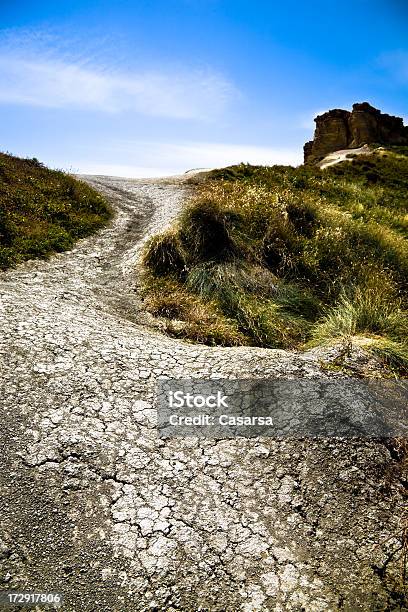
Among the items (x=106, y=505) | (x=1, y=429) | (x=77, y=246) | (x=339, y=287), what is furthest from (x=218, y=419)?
(x=77, y=246)

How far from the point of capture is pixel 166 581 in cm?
305

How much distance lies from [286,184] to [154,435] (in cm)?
1606

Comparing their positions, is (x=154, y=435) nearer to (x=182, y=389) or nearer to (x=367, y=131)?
(x=182, y=389)

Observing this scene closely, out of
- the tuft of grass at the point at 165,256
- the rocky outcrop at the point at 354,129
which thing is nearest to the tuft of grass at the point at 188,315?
the tuft of grass at the point at 165,256

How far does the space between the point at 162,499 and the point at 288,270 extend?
697 cm

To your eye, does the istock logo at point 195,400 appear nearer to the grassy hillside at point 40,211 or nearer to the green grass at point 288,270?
the green grass at point 288,270

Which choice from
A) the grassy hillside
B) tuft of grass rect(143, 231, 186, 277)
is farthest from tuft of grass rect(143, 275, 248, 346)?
the grassy hillside

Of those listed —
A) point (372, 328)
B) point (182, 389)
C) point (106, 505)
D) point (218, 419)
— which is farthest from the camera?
point (372, 328)

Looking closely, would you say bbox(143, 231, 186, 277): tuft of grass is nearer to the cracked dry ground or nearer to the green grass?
the green grass
